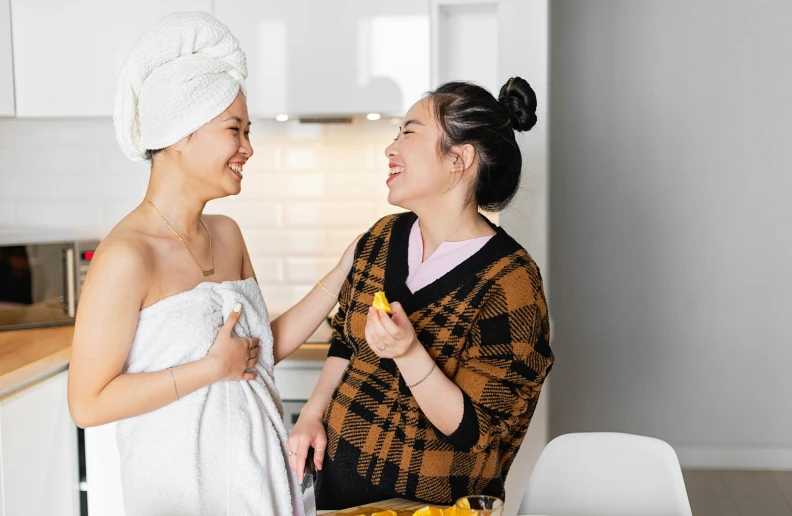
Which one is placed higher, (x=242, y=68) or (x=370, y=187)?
(x=242, y=68)

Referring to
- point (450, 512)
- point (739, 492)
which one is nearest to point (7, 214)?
point (450, 512)

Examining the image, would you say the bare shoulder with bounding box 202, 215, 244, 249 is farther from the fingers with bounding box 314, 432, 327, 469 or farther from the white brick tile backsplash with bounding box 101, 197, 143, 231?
the white brick tile backsplash with bounding box 101, 197, 143, 231

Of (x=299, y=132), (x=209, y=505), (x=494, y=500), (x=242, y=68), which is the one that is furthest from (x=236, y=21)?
(x=494, y=500)

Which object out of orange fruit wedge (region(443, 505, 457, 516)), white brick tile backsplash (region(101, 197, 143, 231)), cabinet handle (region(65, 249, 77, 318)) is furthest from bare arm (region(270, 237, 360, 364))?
white brick tile backsplash (region(101, 197, 143, 231))

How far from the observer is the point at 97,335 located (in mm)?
1479

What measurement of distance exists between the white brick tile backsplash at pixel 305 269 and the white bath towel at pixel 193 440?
4.77ft

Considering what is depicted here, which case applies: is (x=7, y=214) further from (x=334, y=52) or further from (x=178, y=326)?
(x=178, y=326)

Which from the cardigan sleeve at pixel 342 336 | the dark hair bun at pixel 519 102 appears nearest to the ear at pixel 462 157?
the dark hair bun at pixel 519 102

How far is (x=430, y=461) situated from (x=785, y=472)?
305 centimetres

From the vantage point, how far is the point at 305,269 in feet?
10.2

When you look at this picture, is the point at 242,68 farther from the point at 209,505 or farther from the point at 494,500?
the point at 494,500

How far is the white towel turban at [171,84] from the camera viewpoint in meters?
1.59

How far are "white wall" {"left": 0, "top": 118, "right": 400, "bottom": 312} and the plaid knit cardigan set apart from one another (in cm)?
144

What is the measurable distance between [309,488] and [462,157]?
2.39ft
